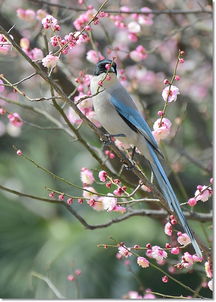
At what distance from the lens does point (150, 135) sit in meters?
1.38

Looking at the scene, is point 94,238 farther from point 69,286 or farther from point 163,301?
point 163,301

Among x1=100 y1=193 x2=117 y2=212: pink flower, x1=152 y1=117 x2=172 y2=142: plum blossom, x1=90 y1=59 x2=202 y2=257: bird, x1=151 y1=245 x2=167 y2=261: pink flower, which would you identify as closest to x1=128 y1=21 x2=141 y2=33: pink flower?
x1=90 y1=59 x2=202 y2=257: bird

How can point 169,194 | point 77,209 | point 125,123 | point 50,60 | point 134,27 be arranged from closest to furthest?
point 50,60, point 169,194, point 125,123, point 134,27, point 77,209

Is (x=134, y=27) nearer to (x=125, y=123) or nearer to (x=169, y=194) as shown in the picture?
(x=125, y=123)

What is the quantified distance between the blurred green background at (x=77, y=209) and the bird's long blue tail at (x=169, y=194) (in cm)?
69

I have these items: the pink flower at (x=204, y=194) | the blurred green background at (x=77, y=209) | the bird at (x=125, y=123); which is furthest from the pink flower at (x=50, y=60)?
the blurred green background at (x=77, y=209)

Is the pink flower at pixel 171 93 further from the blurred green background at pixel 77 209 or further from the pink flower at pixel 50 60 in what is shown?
the blurred green background at pixel 77 209

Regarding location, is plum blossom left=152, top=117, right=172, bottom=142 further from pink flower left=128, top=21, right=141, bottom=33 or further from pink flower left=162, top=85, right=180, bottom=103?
pink flower left=128, top=21, right=141, bottom=33

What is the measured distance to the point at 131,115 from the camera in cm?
145

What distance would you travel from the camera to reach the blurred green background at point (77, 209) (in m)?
2.56

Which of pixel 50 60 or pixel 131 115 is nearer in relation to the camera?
pixel 50 60

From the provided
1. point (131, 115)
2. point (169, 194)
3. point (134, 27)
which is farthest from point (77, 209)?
point (169, 194)

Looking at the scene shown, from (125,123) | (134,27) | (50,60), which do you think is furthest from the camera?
(134,27)

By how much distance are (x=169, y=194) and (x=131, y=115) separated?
25cm
